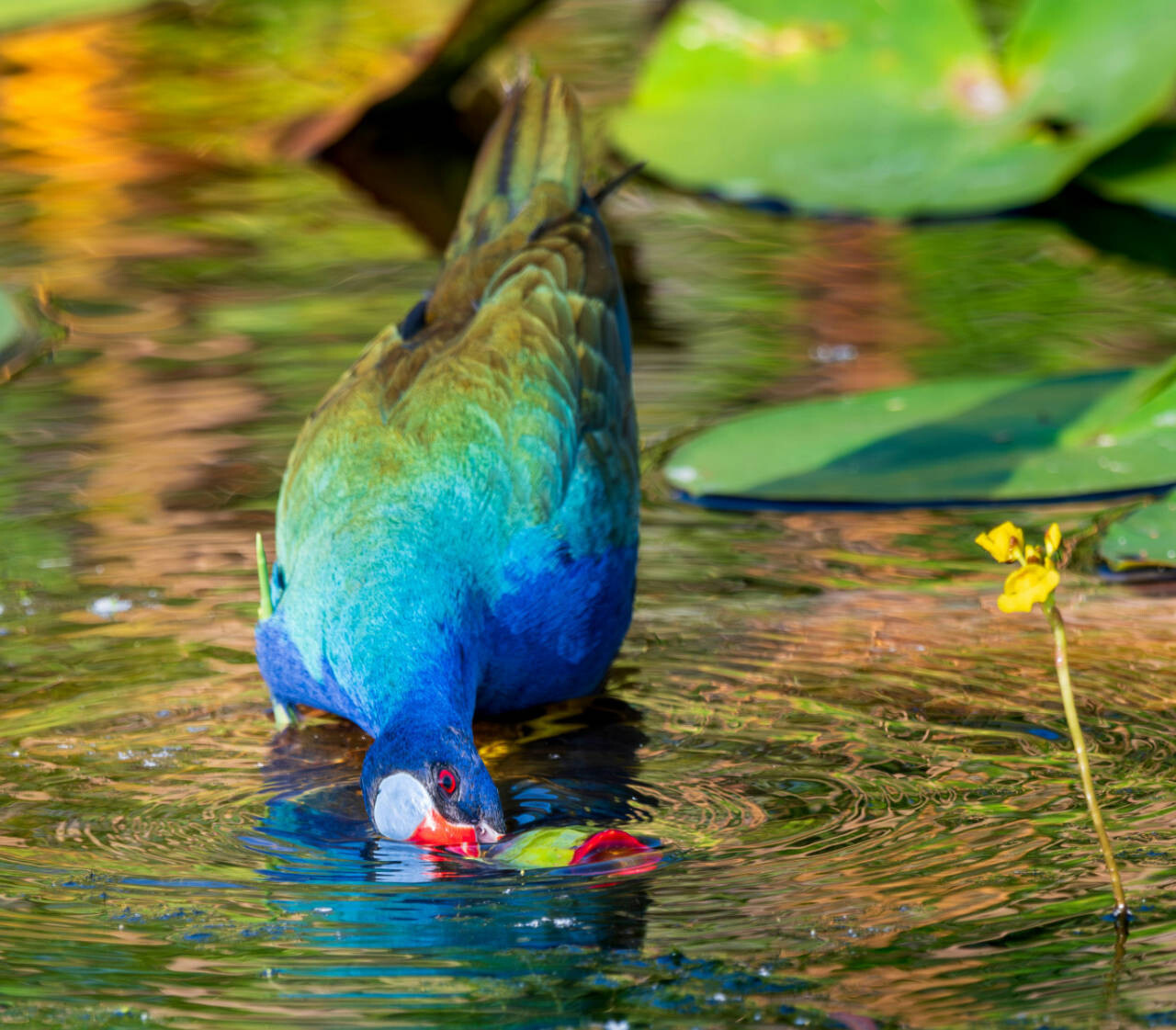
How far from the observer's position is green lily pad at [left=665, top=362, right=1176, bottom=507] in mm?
3904

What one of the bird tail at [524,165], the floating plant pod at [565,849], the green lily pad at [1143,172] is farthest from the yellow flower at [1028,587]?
the green lily pad at [1143,172]

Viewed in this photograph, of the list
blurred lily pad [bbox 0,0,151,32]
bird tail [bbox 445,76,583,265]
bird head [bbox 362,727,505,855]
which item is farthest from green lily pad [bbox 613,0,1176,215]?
bird head [bbox 362,727,505,855]

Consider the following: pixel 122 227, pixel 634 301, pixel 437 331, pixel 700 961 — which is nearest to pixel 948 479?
pixel 437 331

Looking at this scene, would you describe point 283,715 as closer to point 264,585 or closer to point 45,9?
point 264,585

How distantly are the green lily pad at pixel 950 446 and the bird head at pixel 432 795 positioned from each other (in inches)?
53.9

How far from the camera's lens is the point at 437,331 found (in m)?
3.64

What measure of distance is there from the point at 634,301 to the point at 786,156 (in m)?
0.87

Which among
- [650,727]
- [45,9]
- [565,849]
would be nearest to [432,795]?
[565,849]

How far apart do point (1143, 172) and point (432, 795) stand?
387 cm

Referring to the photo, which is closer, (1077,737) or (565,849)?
(1077,737)

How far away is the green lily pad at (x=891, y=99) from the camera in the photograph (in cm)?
548

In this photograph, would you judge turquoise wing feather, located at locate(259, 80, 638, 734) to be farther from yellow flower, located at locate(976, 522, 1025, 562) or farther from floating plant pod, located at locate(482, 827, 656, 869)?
yellow flower, located at locate(976, 522, 1025, 562)

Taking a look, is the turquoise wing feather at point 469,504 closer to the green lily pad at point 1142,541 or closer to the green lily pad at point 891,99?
the green lily pad at point 1142,541

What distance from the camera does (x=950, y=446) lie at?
4.09 meters
